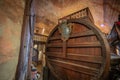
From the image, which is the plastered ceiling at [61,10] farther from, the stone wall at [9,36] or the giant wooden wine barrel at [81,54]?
the stone wall at [9,36]

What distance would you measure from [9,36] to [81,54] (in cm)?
123

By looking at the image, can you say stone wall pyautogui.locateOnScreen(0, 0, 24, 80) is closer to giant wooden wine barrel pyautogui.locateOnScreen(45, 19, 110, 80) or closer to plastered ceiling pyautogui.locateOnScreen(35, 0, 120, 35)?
giant wooden wine barrel pyautogui.locateOnScreen(45, 19, 110, 80)

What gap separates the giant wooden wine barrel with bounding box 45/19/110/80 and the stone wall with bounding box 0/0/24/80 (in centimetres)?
110

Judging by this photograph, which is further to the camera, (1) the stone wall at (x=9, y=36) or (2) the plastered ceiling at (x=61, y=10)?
(2) the plastered ceiling at (x=61, y=10)

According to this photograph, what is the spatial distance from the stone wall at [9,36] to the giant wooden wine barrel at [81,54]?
110cm

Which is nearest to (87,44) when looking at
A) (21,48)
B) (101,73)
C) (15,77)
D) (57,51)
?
(101,73)

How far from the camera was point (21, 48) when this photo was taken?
3.39 ft

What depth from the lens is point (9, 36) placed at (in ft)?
3.06

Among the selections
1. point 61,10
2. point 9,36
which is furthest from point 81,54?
point 61,10

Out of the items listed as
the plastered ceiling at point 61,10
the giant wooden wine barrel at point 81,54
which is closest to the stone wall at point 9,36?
the giant wooden wine barrel at point 81,54

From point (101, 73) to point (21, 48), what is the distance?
118 centimetres

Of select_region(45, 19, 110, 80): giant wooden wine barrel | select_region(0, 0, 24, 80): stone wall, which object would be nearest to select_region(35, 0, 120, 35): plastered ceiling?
select_region(45, 19, 110, 80): giant wooden wine barrel

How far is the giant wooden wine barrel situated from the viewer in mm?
1311

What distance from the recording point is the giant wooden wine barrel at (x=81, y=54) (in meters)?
1.31
